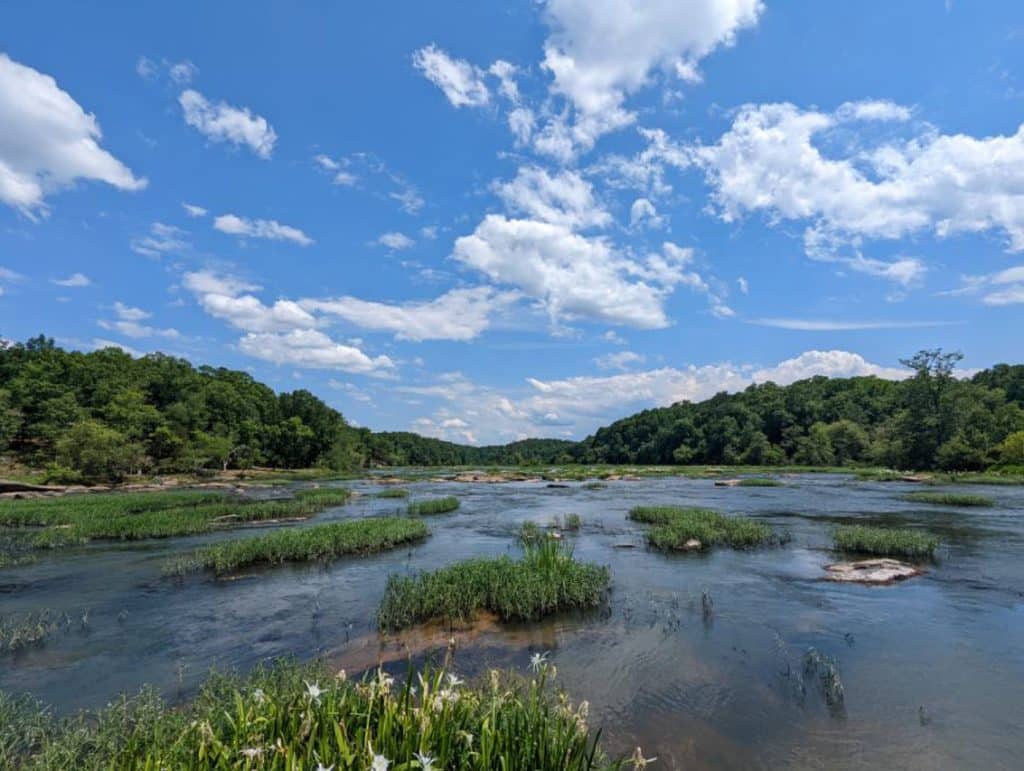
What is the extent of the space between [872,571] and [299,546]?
2139 centimetres

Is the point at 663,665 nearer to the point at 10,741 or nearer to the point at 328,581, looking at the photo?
the point at 10,741

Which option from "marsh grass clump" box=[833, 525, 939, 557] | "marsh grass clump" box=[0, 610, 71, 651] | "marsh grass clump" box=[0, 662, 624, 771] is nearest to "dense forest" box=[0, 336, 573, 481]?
"marsh grass clump" box=[0, 610, 71, 651]

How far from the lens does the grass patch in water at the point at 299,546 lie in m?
20.0

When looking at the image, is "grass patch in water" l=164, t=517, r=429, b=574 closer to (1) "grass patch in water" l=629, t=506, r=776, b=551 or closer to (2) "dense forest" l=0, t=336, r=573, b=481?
(1) "grass patch in water" l=629, t=506, r=776, b=551

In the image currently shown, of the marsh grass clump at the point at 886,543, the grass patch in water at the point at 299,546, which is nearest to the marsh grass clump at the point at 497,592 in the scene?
the grass patch in water at the point at 299,546

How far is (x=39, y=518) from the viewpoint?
30906mm

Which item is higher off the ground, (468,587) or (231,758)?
(231,758)

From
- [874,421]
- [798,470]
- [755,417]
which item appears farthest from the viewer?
[755,417]

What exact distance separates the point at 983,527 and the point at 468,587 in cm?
2751

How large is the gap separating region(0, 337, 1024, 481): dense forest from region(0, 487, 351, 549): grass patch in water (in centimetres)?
3100

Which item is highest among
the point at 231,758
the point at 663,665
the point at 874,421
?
the point at 874,421

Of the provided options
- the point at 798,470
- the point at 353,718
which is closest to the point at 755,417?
the point at 798,470

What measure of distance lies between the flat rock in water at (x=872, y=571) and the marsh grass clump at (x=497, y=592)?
8.13 m

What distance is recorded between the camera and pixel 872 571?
1780cm
